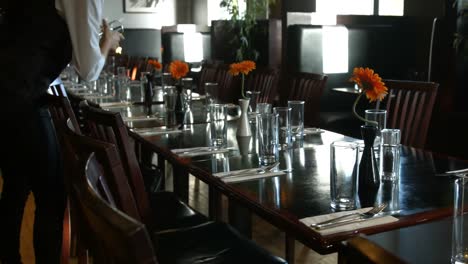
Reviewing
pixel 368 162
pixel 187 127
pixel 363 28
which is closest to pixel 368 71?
pixel 368 162

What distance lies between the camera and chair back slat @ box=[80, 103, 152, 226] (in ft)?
5.01

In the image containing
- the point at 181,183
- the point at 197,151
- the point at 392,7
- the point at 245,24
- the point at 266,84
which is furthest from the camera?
the point at 245,24

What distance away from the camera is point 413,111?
238 cm

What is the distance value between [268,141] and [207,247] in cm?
39

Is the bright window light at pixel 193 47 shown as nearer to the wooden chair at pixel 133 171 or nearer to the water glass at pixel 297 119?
the water glass at pixel 297 119

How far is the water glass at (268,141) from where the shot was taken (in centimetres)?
171

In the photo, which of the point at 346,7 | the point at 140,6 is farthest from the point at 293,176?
the point at 140,6

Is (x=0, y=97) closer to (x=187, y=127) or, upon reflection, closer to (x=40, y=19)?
(x=40, y=19)

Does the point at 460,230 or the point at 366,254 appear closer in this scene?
the point at 366,254

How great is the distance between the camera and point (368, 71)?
1.60 metres

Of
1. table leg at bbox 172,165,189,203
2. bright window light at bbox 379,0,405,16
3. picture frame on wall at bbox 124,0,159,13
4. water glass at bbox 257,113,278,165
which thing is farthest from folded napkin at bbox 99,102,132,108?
picture frame on wall at bbox 124,0,159,13

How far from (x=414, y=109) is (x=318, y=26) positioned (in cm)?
244

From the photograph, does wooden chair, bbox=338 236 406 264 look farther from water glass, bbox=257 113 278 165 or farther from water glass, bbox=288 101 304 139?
water glass, bbox=288 101 304 139

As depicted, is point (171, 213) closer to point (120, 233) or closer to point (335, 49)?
point (120, 233)
